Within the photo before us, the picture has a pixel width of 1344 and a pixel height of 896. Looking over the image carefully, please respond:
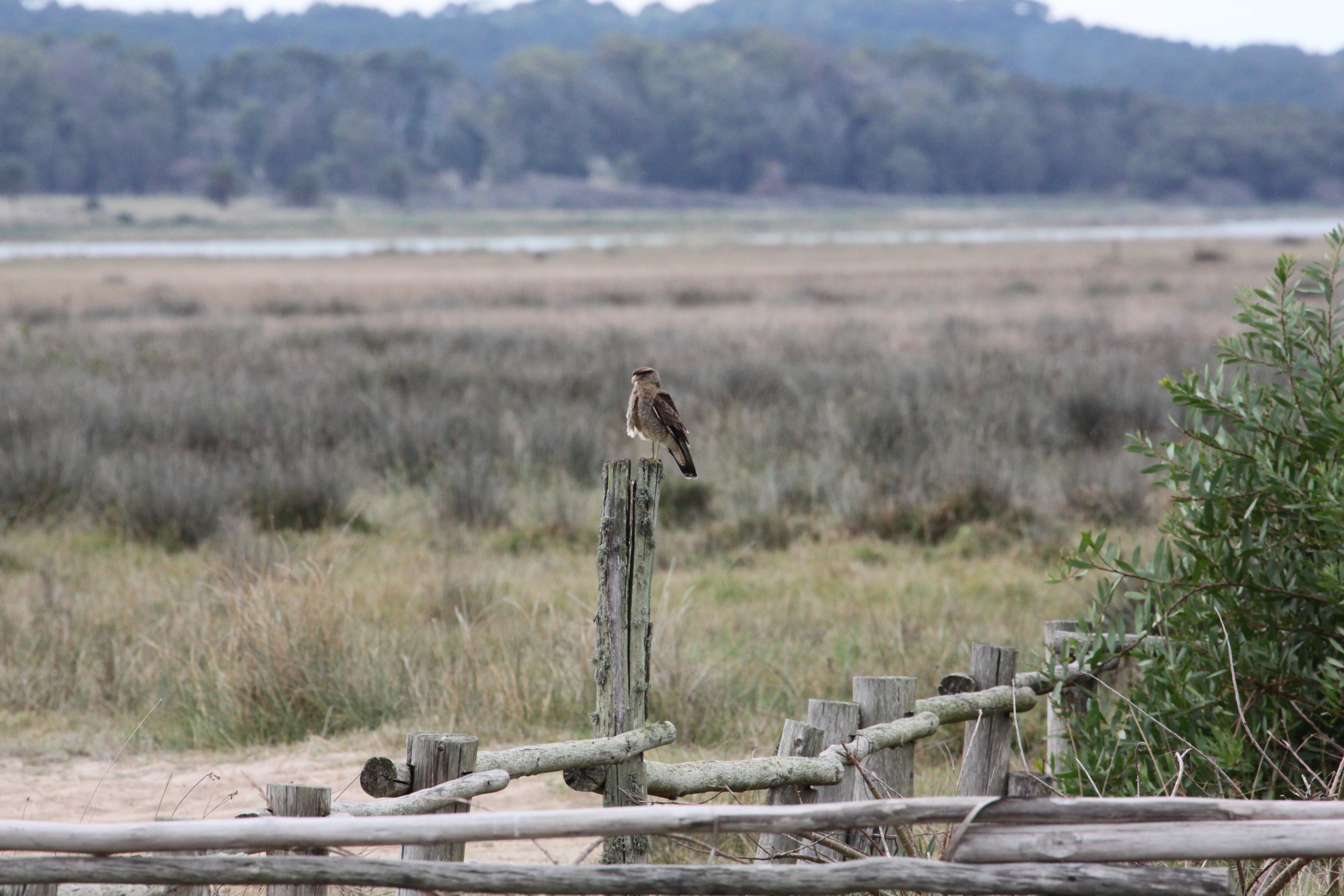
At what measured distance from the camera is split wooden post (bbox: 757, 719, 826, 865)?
335 centimetres

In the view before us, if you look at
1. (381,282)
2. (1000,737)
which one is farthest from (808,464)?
(381,282)

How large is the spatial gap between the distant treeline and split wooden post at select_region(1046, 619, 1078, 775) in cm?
11372

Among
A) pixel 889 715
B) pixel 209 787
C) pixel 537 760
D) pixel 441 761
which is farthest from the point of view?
pixel 209 787

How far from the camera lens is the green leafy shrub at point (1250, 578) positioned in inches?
144

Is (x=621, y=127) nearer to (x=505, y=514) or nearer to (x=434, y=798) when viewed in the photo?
(x=505, y=514)

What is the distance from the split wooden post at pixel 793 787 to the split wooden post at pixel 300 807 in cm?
120

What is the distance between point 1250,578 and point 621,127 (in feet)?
435

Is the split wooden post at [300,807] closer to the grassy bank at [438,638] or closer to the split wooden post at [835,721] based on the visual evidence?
the split wooden post at [835,721]

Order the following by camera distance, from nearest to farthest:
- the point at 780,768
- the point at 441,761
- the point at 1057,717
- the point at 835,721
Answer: the point at 441,761
the point at 780,768
the point at 835,721
the point at 1057,717

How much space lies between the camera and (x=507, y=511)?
384 inches

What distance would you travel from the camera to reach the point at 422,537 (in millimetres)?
9125

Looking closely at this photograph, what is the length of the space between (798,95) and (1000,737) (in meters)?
141

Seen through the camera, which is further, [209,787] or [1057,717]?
[209,787]

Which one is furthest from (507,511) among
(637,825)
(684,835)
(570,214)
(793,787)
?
(570,214)
